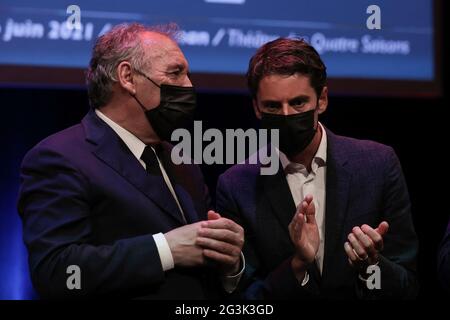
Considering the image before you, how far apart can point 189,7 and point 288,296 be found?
1.28m

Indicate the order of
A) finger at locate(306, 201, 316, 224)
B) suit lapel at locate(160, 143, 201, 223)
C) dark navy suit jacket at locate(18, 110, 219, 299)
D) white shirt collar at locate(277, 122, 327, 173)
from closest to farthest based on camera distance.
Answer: dark navy suit jacket at locate(18, 110, 219, 299), finger at locate(306, 201, 316, 224), suit lapel at locate(160, 143, 201, 223), white shirt collar at locate(277, 122, 327, 173)

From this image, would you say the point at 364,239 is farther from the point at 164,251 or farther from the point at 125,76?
the point at 125,76

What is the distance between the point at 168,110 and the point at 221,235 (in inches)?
17.4

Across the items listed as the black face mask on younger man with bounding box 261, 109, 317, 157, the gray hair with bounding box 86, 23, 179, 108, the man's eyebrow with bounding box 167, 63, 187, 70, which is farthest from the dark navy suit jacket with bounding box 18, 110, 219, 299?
the black face mask on younger man with bounding box 261, 109, 317, 157

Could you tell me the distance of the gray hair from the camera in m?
2.38

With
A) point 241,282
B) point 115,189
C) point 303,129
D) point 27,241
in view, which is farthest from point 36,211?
point 303,129

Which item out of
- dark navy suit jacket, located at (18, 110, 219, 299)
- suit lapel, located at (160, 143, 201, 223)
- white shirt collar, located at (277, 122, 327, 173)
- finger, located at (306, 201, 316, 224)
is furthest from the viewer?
white shirt collar, located at (277, 122, 327, 173)

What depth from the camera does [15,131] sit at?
332 cm

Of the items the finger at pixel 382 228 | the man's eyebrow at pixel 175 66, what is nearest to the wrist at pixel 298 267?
the finger at pixel 382 228

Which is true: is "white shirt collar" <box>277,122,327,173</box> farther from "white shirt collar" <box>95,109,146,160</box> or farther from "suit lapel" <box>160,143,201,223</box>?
"white shirt collar" <box>95,109,146,160</box>

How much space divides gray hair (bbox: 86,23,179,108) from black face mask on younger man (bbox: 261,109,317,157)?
41cm

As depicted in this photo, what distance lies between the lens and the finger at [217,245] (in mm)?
2172

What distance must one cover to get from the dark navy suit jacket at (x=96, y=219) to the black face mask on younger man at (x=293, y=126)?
1.25 ft

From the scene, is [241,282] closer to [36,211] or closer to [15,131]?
[36,211]
